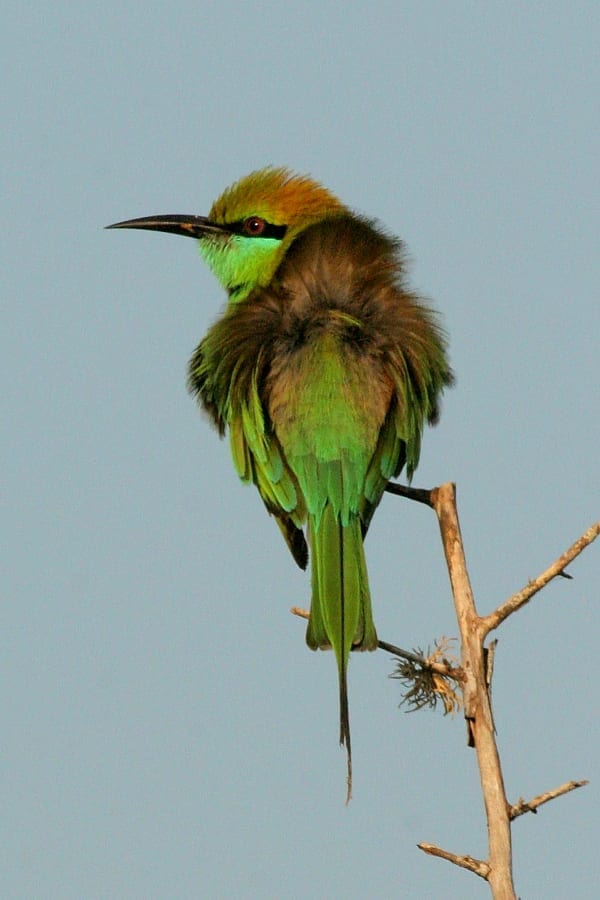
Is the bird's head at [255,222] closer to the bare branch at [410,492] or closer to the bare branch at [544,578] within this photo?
the bare branch at [410,492]

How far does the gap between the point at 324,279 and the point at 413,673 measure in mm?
1279

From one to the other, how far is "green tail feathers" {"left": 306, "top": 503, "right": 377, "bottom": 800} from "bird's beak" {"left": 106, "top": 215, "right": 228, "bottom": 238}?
1412 millimetres

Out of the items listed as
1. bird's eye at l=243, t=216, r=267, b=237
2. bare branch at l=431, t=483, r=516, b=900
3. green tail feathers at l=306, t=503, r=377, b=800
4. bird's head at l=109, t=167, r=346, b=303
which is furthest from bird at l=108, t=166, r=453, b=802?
bare branch at l=431, t=483, r=516, b=900

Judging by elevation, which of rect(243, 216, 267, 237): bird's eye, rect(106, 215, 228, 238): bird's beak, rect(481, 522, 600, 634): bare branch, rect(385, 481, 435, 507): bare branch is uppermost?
rect(106, 215, 228, 238): bird's beak

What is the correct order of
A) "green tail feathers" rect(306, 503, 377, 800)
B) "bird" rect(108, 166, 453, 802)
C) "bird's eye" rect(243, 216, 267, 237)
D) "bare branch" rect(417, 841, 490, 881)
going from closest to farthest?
"bare branch" rect(417, 841, 490, 881) → "green tail feathers" rect(306, 503, 377, 800) → "bird" rect(108, 166, 453, 802) → "bird's eye" rect(243, 216, 267, 237)

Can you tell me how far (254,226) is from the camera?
4.73 metres

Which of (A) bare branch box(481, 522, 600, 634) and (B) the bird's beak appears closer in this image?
(A) bare branch box(481, 522, 600, 634)

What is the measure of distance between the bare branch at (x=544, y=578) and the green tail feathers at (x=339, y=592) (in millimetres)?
615

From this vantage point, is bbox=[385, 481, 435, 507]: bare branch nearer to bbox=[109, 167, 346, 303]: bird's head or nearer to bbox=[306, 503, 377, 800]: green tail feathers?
bbox=[306, 503, 377, 800]: green tail feathers

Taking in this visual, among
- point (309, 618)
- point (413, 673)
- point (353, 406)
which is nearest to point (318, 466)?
point (353, 406)

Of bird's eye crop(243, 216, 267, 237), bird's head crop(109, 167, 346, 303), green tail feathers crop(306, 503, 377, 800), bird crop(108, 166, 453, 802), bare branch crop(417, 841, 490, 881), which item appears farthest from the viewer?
bird's eye crop(243, 216, 267, 237)

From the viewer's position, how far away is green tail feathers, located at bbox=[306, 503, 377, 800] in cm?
359

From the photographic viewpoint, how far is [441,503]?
3465 mm

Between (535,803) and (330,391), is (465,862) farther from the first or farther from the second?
(330,391)
